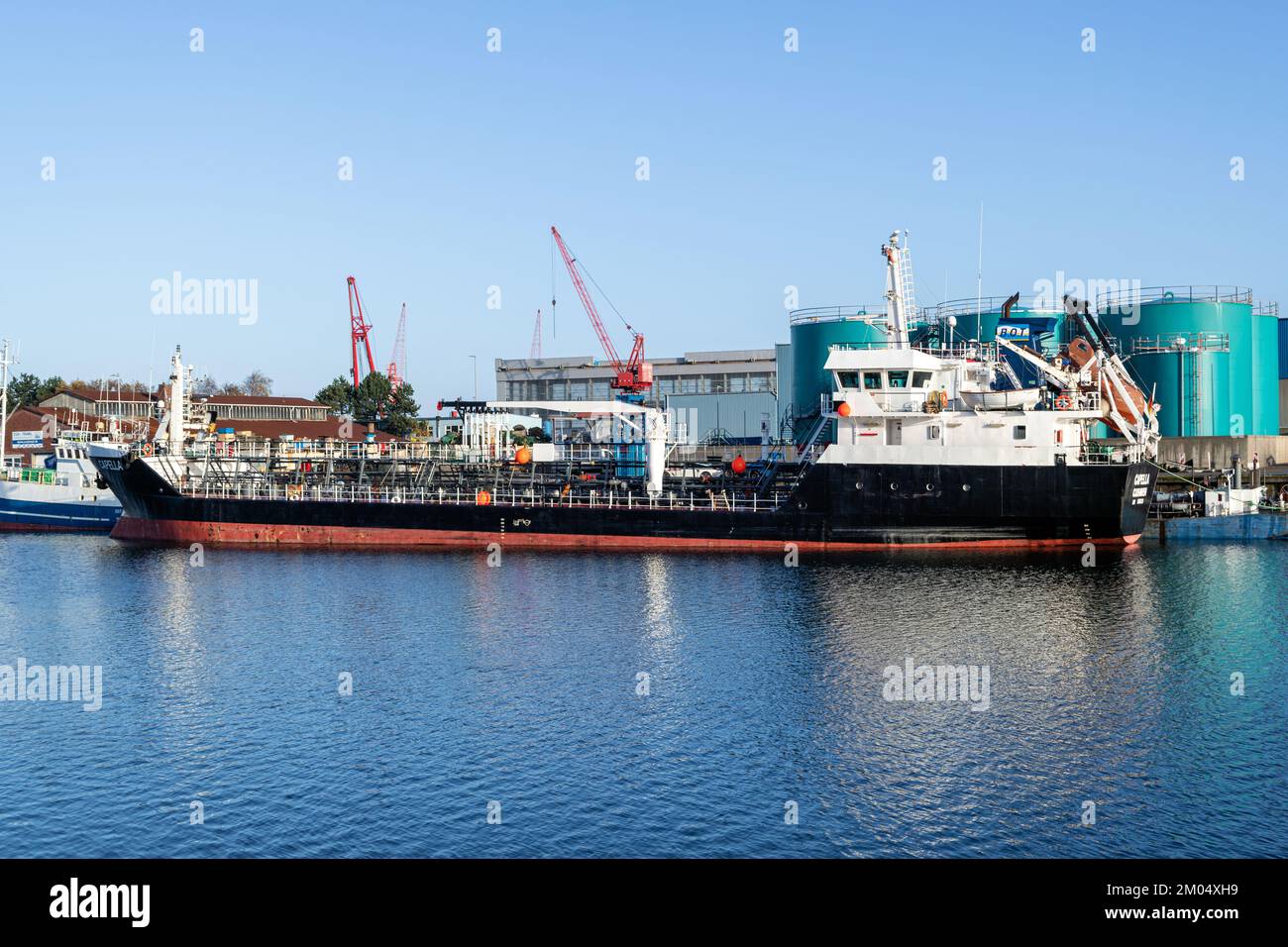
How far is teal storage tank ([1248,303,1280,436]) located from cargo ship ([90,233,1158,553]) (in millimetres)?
28553

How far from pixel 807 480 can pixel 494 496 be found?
71.6 ft

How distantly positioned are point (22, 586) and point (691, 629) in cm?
3522

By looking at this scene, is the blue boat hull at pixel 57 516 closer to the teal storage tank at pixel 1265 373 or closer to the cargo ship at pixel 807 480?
the cargo ship at pixel 807 480

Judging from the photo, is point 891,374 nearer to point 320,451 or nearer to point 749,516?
point 749,516

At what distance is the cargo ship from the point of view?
66.2 m

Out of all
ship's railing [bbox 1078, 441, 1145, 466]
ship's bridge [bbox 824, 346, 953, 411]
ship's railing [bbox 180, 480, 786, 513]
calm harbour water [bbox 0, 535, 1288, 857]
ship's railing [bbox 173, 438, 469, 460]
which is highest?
ship's bridge [bbox 824, 346, 953, 411]

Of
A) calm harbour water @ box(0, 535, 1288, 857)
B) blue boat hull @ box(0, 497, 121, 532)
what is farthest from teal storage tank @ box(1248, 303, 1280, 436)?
blue boat hull @ box(0, 497, 121, 532)

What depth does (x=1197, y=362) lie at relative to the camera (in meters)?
97.0

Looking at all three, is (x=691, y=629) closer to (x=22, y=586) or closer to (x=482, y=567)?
(x=482, y=567)

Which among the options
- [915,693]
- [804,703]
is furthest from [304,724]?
[915,693]

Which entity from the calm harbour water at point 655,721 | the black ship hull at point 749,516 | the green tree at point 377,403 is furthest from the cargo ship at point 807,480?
the green tree at point 377,403

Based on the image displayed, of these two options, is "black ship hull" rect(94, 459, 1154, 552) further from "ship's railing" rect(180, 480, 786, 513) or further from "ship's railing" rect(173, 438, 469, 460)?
"ship's railing" rect(173, 438, 469, 460)
